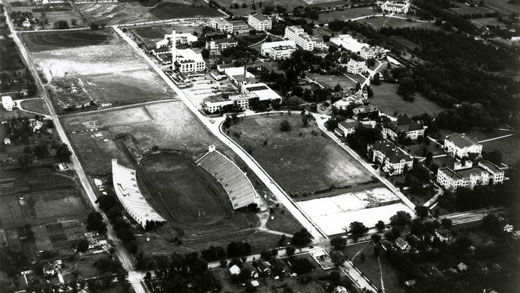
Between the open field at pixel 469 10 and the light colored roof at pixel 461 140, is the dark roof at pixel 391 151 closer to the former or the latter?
the light colored roof at pixel 461 140

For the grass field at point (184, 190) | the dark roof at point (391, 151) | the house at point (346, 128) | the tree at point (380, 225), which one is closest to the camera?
the tree at point (380, 225)

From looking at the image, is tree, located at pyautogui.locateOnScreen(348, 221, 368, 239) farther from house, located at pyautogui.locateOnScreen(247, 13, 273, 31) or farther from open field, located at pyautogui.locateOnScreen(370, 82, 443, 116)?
house, located at pyautogui.locateOnScreen(247, 13, 273, 31)

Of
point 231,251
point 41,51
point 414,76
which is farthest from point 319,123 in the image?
point 41,51

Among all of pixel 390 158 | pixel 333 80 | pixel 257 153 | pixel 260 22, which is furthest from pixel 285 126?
pixel 260 22

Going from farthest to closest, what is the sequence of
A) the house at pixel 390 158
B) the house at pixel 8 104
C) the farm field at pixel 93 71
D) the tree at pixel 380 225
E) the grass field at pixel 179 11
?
the grass field at pixel 179 11 → the farm field at pixel 93 71 → the house at pixel 8 104 → the house at pixel 390 158 → the tree at pixel 380 225

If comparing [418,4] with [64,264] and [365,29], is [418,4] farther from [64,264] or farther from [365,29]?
[64,264]

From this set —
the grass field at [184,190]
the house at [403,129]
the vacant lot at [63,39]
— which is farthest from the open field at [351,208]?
the vacant lot at [63,39]

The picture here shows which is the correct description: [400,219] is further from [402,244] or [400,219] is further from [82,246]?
[82,246]
